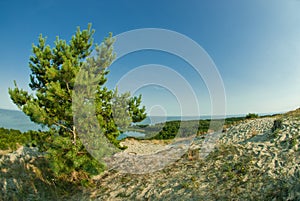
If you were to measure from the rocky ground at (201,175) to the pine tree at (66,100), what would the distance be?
6.12ft

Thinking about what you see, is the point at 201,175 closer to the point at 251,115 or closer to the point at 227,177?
the point at 227,177

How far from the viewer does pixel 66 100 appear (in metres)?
6.85

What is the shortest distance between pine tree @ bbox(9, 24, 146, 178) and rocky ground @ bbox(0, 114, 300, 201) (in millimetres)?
1865

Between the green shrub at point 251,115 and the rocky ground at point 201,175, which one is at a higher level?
the green shrub at point 251,115

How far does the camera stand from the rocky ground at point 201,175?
5.49 meters

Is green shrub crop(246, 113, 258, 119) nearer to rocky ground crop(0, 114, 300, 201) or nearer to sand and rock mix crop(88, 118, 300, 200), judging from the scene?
rocky ground crop(0, 114, 300, 201)

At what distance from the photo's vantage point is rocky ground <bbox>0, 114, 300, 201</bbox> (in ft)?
18.0

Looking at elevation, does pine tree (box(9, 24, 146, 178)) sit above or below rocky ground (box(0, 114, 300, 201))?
above

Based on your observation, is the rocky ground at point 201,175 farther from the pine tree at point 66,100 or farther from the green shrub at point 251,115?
the green shrub at point 251,115

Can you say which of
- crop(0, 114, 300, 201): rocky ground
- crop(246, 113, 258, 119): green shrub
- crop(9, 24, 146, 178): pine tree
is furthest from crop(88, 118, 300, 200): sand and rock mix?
crop(246, 113, 258, 119): green shrub

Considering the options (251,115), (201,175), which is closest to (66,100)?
(201,175)

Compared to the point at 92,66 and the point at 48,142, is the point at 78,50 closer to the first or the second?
the point at 92,66

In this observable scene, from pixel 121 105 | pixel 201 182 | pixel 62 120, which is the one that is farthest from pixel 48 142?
pixel 201 182

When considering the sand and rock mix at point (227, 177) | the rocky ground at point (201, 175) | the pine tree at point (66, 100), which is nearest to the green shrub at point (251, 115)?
the rocky ground at point (201, 175)
